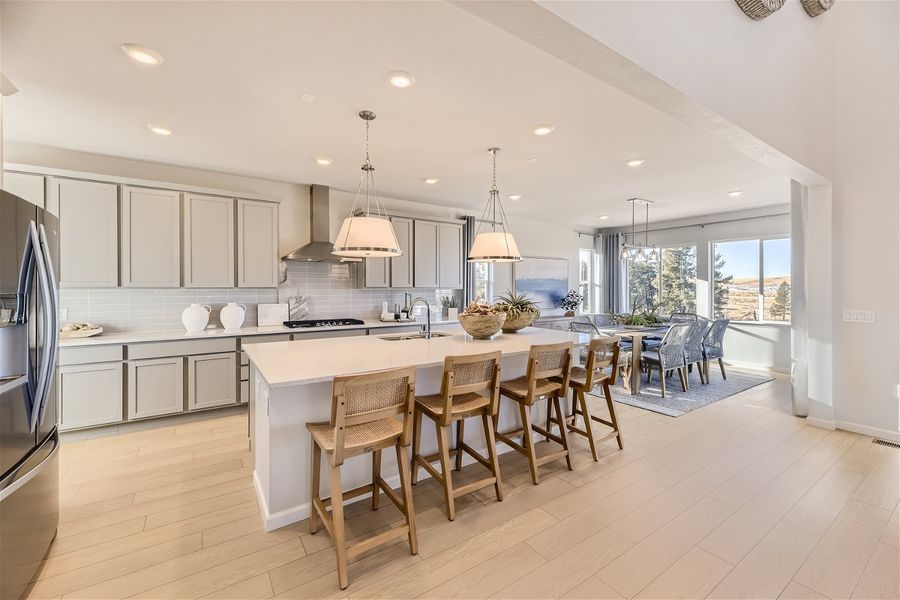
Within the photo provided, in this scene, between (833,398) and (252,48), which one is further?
(833,398)

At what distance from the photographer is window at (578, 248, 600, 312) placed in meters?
8.76

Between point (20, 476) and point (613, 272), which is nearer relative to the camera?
point (20, 476)

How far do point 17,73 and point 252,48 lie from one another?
1.59m

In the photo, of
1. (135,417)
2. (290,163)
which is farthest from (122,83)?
(135,417)

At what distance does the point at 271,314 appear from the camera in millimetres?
4727

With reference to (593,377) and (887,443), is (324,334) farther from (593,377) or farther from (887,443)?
(887,443)

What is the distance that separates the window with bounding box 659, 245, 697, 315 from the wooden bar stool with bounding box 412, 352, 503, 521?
663 cm

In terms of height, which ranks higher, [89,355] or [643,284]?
[643,284]

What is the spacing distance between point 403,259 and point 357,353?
10.0 feet

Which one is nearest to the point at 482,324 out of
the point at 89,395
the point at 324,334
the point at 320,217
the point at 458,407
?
the point at 458,407

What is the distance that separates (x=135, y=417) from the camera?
3656mm

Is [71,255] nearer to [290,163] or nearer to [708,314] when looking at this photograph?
[290,163]

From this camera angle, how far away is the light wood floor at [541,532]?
1.78 m

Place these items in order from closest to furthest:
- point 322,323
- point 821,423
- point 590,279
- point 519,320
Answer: point 519,320 < point 821,423 < point 322,323 < point 590,279
